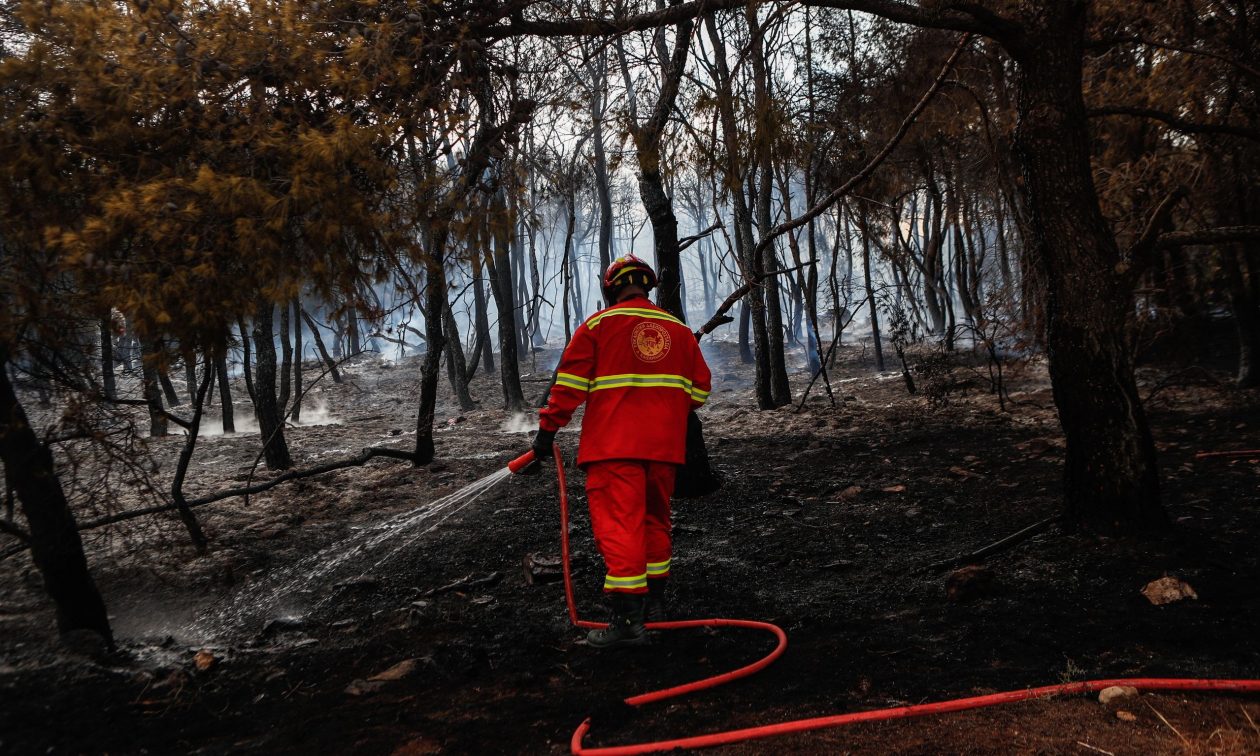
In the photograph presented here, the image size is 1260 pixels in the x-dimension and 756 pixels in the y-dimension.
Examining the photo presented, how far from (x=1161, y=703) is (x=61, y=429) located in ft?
16.7

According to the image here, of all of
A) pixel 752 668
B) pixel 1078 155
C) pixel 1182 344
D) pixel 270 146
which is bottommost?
pixel 752 668

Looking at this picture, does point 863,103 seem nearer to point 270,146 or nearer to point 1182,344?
point 1182,344

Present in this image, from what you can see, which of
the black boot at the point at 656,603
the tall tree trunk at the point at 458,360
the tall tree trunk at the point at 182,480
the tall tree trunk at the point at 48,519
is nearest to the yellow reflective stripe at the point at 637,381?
the black boot at the point at 656,603

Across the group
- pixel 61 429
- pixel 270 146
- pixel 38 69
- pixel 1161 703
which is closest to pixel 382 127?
pixel 270 146

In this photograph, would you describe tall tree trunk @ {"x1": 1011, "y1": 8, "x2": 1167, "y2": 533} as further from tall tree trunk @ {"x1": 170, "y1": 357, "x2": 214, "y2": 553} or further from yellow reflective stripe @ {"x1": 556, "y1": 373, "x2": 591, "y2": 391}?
tall tree trunk @ {"x1": 170, "y1": 357, "x2": 214, "y2": 553}

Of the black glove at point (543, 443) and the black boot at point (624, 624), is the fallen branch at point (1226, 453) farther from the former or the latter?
the black glove at point (543, 443)

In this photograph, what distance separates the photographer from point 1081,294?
438 centimetres

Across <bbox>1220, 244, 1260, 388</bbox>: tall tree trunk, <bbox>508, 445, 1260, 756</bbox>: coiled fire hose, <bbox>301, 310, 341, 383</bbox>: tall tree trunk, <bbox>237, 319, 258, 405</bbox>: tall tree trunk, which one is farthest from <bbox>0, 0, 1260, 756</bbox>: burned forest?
<bbox>1220, 244, 1260, 388</bbox>: tall tree trunk

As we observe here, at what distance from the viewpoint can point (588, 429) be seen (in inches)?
158

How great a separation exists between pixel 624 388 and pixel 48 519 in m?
3.25

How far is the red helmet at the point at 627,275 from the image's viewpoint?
4.29 metres

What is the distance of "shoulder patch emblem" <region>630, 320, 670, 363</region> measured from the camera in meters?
4.00

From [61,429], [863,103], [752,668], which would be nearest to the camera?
[752,668]

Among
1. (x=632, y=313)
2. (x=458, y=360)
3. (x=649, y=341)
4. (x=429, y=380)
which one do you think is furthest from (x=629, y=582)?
(x=458, y=360)
